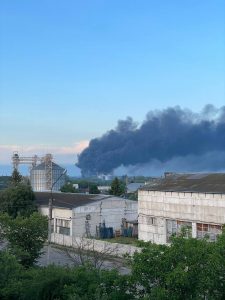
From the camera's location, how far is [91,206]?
5712 centimetres

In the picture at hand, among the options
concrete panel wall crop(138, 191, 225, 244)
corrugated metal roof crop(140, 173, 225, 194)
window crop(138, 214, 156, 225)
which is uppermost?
corrugated metal roof crop(140, 173, 225, 194)

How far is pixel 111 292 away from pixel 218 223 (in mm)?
26679

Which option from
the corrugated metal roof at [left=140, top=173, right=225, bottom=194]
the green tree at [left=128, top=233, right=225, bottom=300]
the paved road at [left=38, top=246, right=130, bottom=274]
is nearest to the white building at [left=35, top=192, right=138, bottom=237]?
the corrugated metal roof at [left=140, top=173, right=225, bottom=194]

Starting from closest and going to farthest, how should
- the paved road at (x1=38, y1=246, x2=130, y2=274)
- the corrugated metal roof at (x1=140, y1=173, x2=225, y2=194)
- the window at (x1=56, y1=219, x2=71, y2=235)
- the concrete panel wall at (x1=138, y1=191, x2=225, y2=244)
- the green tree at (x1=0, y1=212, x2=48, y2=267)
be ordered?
the green tree at (x1=0, y1=212, x2=48, y2=267) → the paved road at (x1=38, y1=246, x2=130, y2=274) → the concrete panel wall at (x1=138, y1=191, x2=225, y2=244) → the corrugated metal roof at (x1=140, y1=173, x2=225, y2=194) → the window at (x1=56, y1=219, x2=71, y2=235)

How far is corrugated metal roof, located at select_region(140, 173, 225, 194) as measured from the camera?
1764 inches

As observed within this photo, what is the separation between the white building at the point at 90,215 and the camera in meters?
56.2

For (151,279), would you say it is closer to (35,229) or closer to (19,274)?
(19,274)

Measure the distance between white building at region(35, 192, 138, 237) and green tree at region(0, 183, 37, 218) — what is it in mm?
3414

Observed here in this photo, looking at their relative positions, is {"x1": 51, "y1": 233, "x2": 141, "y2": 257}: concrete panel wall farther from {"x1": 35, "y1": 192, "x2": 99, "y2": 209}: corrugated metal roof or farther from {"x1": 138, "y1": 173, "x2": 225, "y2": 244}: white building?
{"x1": 35, "y1": 192, "x2": 99, "y2": 209}: corrugated metal roof

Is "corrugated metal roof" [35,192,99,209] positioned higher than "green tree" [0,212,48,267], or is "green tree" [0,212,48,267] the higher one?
"corrugated metal roof" [35,192,99,209]

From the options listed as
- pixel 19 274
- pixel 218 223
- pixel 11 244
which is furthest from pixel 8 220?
pixel 218 223

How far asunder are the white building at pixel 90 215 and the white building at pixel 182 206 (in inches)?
289

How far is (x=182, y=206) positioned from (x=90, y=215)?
14270 mm

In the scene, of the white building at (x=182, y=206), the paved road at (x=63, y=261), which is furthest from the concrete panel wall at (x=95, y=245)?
the white building at (x=182, y=206)
